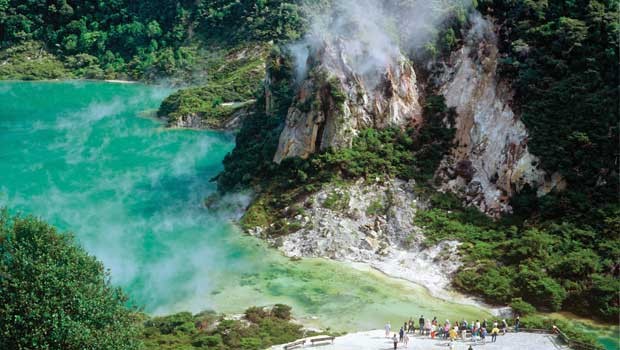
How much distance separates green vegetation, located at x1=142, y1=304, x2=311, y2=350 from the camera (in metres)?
38.1

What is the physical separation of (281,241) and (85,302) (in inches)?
993

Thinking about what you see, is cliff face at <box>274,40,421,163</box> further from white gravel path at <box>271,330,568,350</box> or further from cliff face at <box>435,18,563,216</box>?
white gravel path at <box>271,330,568,350</box>

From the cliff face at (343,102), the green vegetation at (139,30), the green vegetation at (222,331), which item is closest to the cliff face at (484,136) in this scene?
the cliff face at (343,102)

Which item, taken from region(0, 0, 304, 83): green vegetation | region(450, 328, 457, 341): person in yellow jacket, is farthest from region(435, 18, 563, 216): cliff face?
region(0, 0, 304, 83): green vegetation

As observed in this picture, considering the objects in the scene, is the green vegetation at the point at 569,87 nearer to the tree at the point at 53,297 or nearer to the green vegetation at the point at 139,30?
the tree at the point at 53,297

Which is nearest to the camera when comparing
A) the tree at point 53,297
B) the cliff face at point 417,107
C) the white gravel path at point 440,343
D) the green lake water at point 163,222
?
the tree at point 53,297

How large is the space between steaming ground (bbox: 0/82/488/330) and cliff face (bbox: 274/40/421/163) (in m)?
9.47

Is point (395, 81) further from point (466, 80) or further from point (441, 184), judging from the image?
point (441, 184)

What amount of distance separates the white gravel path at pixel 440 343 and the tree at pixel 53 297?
32.2 ft

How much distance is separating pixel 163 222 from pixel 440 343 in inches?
1249

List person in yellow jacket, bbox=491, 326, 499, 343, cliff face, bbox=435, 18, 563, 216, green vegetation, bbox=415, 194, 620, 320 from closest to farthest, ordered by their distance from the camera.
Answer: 1. person in yellow jacket, bbox=491, 326, 499, 343
2. green vegetation, bbox=415, 194, 620, 320
3. cliff face, bbox=435, 18, 563, 216

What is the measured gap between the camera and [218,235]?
5788cm

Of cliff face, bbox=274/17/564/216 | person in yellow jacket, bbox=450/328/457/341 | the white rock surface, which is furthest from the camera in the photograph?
cliff face, bbox=274/17/564/216

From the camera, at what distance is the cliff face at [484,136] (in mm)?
53656
